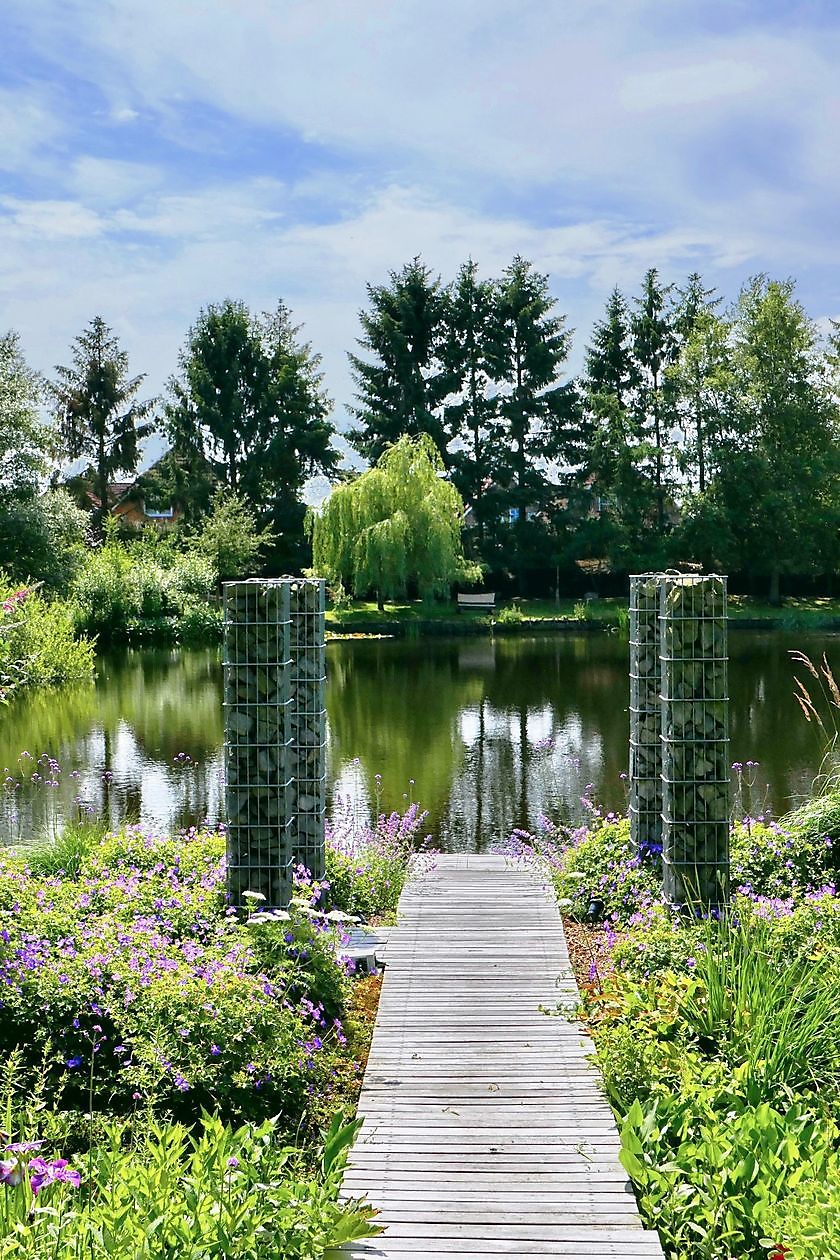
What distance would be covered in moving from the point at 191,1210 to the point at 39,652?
18219mm

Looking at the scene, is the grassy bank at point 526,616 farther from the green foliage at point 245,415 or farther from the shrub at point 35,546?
the green foliage at point 245,415

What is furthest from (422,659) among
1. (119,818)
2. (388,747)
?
(119,818)

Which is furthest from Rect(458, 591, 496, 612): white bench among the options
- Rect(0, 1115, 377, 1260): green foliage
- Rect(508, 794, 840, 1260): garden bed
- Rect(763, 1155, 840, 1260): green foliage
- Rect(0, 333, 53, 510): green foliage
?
Rect(763, 1155, 840, 1260): green foliage

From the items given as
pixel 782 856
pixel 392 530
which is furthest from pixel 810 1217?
pixel 392 530

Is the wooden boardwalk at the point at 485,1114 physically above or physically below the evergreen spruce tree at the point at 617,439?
below

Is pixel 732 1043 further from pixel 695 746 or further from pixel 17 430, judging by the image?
pixel 17 430

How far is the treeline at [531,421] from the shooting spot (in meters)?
33.6

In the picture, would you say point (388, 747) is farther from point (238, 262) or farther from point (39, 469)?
point (238, 262)

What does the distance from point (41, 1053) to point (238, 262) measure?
39543 mm

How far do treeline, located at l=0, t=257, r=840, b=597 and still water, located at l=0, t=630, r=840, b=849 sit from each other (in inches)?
451

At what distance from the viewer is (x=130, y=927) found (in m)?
4.80

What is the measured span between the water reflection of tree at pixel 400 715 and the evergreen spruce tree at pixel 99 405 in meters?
16.8

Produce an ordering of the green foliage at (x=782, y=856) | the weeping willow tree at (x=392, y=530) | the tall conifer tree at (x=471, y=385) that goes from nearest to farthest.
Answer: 1. the green foliage at (x=782, y=856)
2. the weeping willow tree at (x=392, y=530)
3. the tall conifer tree at (x=471, y=385)

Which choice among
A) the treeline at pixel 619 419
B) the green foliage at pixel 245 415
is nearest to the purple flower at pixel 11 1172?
the treeline at pixel 619 419
